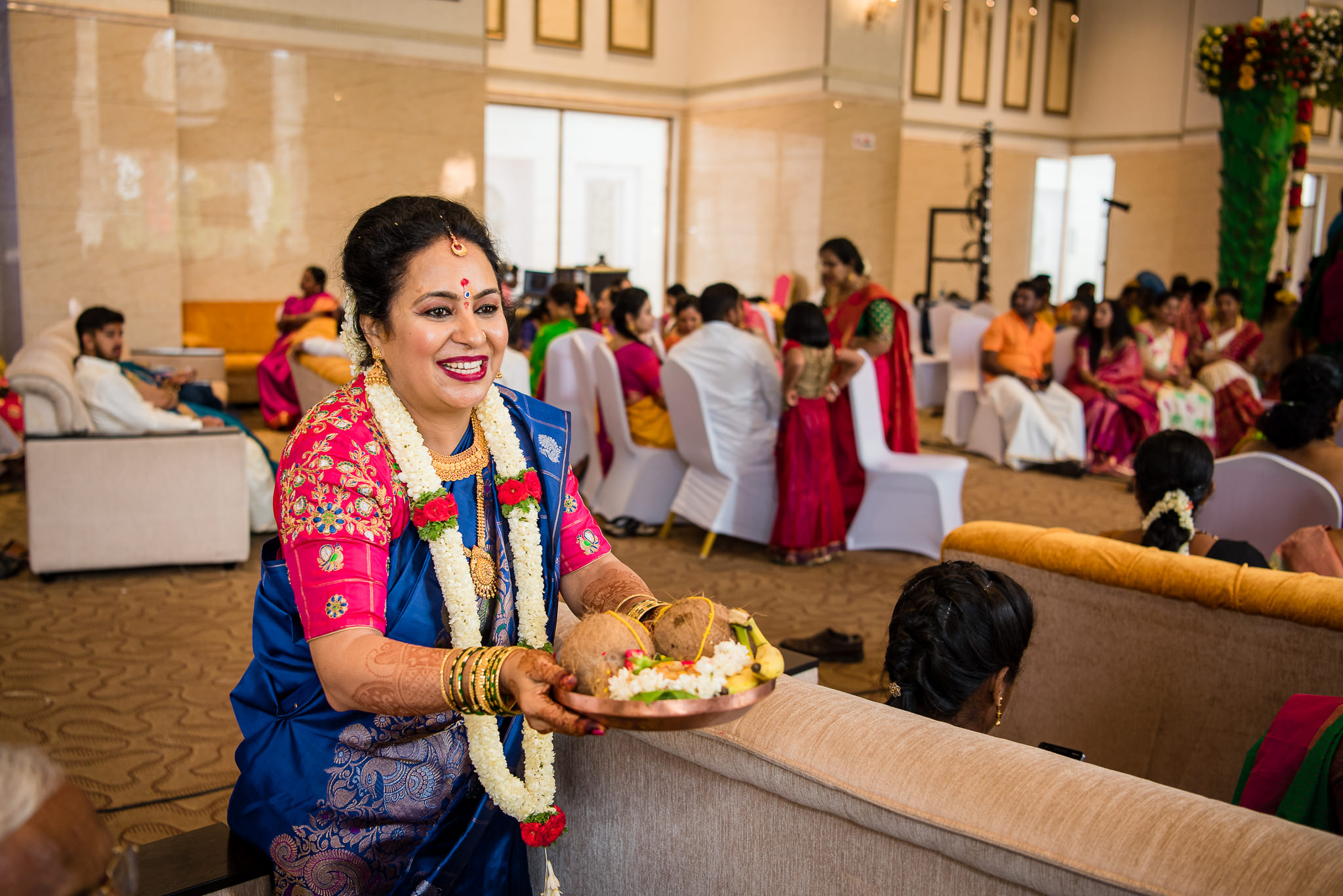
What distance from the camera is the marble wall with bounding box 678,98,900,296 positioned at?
10.4 m

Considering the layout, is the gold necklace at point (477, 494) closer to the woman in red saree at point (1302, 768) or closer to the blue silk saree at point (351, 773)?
the blue silk saree at point (351, 773)

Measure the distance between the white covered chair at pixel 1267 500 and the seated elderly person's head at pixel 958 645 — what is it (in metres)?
1.78

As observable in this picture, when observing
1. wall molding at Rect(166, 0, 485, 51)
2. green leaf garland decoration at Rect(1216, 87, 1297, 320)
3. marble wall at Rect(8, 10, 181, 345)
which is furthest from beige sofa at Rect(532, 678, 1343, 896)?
wall molding at Rect(166, 0, 485, 51)

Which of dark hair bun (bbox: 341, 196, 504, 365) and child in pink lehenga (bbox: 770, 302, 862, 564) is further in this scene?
child in pink lehenga (bbox: 770, 302, 862, 564)

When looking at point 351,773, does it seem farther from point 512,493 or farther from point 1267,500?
point 1267,500

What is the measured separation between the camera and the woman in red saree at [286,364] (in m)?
7.87

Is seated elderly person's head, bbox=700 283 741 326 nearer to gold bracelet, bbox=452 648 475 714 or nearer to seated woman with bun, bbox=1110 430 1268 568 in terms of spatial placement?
seated woman with bun, bbox=1110 430 1268 568

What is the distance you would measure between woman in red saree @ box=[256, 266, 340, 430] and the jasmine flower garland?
6.83 metres

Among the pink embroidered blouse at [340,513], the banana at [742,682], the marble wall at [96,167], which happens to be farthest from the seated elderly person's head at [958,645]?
the marble wall at [96,167]

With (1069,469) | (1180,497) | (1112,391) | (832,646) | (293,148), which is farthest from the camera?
(293,148)

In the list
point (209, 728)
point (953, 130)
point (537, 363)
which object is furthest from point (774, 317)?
point (209, 728)

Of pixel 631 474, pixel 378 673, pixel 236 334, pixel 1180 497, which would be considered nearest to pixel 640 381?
pixel 631 474

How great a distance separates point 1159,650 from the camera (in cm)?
209

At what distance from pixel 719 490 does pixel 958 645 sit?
350cm
